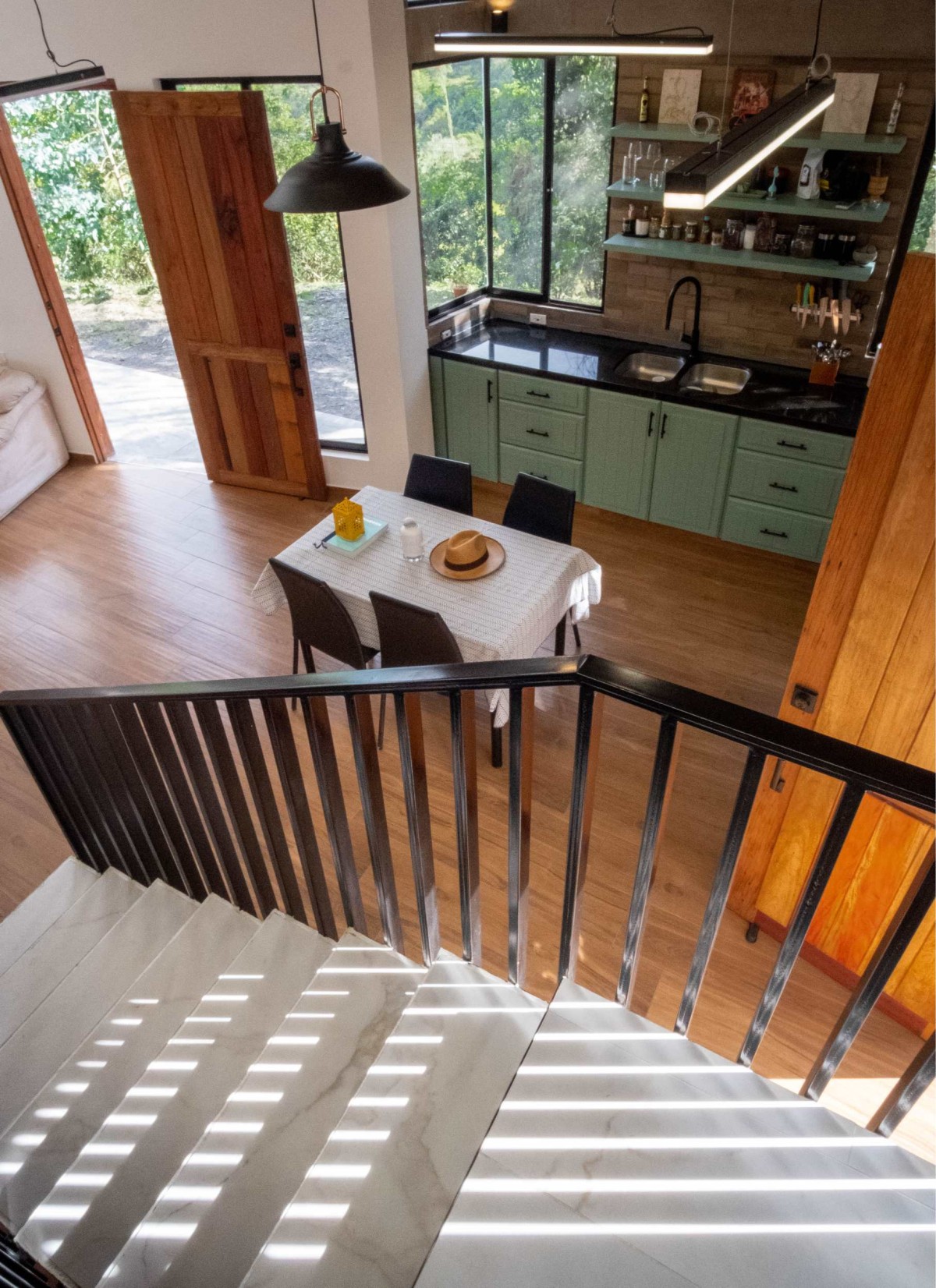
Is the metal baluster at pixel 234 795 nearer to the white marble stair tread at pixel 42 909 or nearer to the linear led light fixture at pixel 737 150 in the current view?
the white marble stair tread at pixel 42 909

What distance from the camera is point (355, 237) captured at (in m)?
4.51

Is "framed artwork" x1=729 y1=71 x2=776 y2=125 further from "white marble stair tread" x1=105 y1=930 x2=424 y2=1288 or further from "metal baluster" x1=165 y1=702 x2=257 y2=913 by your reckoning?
"white marble stair tread" x1=105 y1=930 x2=424 y2=1288

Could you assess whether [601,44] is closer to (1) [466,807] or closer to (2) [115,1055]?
(1) [466,807]

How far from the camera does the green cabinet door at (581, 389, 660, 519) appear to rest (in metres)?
4.64

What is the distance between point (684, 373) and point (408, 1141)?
4.23 metres

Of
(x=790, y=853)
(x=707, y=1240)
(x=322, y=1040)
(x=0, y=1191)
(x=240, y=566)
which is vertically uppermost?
(x=707, y=1240)

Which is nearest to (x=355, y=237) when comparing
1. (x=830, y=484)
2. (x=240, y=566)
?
(x=240, y=566)

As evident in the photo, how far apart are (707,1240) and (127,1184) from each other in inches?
45.5

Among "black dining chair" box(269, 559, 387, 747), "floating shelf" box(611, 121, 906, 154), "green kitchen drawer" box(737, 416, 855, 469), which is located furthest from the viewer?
"green kitchen drawer" box(737, 416, 855, 469)

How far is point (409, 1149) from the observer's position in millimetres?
1519

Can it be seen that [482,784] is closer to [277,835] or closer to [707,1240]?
[277,835]

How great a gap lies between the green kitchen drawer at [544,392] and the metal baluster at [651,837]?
365 cm

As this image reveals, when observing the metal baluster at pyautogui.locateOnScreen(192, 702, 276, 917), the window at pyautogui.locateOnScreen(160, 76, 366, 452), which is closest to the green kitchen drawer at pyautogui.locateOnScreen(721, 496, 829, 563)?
the window at pyautogui.locateOnScreen(160, 76, 366, 452)

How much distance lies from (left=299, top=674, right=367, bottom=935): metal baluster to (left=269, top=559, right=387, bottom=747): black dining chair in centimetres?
134
